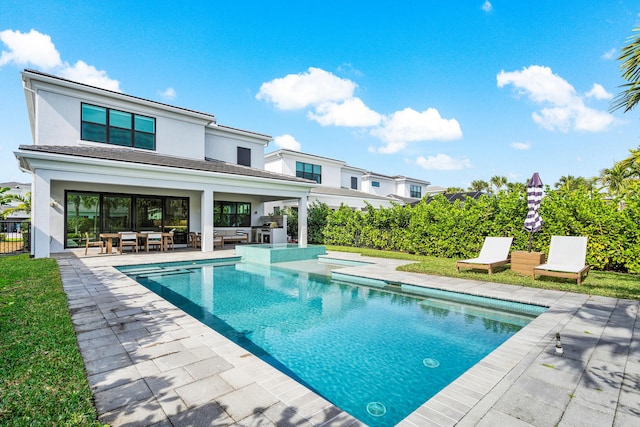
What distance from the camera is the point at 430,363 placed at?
4.35 m

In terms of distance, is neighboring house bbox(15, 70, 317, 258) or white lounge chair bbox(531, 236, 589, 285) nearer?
white lounge chair bbox(531, 236, 589, 285)

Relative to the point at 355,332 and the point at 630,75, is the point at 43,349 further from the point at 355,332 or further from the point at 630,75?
the point at 630,75

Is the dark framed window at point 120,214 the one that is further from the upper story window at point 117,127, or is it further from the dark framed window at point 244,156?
the dark framed window at point 244,156

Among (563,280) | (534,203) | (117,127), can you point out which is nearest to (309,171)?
(117,127)

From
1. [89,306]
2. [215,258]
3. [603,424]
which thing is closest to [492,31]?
[215,258]

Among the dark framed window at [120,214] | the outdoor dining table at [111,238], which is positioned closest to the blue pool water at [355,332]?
the outdoor dining table at [111,238]

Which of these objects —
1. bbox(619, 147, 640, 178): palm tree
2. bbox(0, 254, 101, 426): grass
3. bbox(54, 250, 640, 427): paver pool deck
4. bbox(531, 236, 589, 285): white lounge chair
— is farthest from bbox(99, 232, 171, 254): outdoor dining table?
bbox(619, 147, 640, 178): palm tree

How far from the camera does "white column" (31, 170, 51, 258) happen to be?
1052 centimetres

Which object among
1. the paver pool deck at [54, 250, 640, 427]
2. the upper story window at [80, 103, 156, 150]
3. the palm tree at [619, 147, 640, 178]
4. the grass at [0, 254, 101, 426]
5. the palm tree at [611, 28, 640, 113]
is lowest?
the paver pool deck at [54, 250, 640, 427]

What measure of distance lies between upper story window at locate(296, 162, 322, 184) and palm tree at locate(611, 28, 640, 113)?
22.8 metres

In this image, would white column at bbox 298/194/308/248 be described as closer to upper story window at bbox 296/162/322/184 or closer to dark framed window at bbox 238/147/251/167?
dark framed window at bbox 238/147/251/167

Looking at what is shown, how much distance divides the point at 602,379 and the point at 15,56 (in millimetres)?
21059

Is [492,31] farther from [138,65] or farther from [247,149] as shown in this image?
[138,65]

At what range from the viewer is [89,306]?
215 inches
